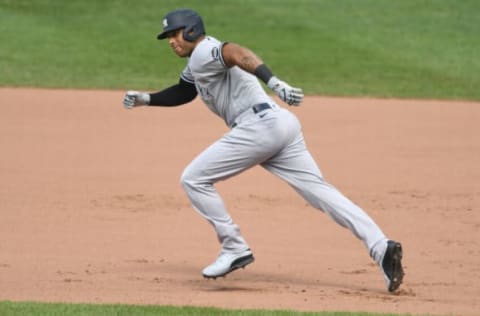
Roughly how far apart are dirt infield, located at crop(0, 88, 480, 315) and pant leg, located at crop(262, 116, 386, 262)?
386 mm

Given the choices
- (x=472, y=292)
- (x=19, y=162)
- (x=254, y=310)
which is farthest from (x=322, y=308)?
(x=19, y=162)

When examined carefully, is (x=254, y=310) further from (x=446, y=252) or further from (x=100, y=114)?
(x=100, y=114)

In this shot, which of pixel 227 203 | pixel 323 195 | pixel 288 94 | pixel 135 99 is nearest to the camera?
pixel 288 94

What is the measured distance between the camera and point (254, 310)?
7.70 m

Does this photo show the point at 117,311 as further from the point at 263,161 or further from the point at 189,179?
the point at 263,161

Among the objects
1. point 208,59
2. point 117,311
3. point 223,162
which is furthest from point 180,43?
point 117,311

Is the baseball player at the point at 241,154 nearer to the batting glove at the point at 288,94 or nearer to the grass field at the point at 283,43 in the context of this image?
the batting glove at the point at 288,94

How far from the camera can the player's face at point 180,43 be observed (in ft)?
27.8

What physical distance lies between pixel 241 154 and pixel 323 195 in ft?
2.00

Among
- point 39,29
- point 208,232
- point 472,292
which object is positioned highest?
point 472,292

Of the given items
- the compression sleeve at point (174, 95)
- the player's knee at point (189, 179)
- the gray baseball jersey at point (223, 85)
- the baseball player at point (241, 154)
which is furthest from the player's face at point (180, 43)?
the player's knee at point (189, 179)

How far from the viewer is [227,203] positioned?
38.5 ft

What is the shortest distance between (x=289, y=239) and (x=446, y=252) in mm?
1285

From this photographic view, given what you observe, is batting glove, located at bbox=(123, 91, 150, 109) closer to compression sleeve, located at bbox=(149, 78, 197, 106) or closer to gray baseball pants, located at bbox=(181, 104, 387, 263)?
compression sleeve, located at bbox=(149, 78, 197, 106)
